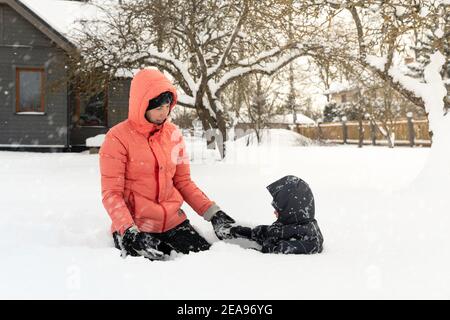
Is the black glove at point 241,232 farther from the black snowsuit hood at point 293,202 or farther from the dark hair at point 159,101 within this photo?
the dark hair at point 159,101

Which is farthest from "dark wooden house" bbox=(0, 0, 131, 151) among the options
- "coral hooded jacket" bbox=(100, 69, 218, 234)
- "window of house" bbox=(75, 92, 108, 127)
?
"coral hooded jacket" bbox=(100, 69, 218, 234)

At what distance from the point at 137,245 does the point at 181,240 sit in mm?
600

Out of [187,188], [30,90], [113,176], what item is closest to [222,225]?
[187,188]

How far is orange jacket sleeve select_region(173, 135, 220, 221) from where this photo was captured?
11.3 ft

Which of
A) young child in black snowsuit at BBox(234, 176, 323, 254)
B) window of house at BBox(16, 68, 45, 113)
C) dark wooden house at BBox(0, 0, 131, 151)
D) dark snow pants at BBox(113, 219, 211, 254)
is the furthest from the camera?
window of house at BBox(16, 68, 45, 113)

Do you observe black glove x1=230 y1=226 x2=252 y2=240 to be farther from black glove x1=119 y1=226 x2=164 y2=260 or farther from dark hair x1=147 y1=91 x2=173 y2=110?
dark hair x1=147 y1=91 x2=173 y2=110

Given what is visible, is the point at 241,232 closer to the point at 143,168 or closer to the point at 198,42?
the point at 143,168

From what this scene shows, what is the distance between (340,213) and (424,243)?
5.07 ft

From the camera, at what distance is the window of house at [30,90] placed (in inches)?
667

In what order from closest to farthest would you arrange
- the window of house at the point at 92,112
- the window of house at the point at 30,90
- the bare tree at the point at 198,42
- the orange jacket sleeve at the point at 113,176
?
the orange jacket sleeve at the point at 113,176 → the bare tree at the point at 198,42 → the window of house at the point at 30,90 → the window of house at the point at 92,112

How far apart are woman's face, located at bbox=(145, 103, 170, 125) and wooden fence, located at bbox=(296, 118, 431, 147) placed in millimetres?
23090

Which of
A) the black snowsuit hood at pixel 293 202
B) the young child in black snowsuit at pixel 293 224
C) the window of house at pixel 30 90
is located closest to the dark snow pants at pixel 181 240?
the young child in black snowsuit at pixel 293 224

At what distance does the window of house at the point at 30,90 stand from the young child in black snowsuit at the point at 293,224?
15.7m

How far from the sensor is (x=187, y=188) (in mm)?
3500
